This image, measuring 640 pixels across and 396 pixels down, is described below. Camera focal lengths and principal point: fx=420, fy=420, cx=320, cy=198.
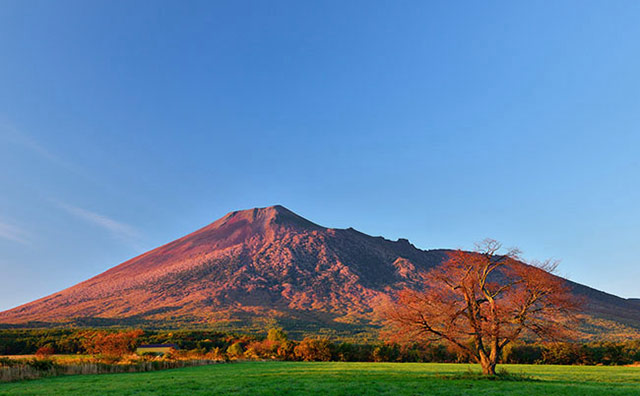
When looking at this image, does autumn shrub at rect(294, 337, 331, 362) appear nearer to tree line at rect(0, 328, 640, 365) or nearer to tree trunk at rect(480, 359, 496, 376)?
tree line at rect(0, 328, 640, 365)

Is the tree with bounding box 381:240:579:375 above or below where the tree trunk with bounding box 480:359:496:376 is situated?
above

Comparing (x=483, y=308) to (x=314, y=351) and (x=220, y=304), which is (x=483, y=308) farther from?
(x=220, y=304)

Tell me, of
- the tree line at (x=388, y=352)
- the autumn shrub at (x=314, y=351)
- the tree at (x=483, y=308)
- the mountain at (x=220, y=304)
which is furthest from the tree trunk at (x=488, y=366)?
the mountain at (x=220, y=304)

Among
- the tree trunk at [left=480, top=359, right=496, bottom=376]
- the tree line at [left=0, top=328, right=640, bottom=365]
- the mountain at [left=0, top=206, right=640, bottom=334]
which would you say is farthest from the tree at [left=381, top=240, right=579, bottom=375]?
the mountain at [left=0, top=206, right=640, bottom=334]

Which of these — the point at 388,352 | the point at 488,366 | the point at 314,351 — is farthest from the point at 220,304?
the point at 488,366

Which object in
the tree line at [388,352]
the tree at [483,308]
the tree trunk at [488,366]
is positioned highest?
the tree at [483,308]

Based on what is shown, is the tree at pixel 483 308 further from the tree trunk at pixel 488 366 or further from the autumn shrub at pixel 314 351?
the autumn shrub at pixel 314 351

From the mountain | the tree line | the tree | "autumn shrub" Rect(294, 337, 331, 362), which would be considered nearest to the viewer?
the tree

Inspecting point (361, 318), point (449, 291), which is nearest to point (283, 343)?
point (449, 291)

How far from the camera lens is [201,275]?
190625 millimetres

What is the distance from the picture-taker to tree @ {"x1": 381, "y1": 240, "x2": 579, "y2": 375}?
2398cm

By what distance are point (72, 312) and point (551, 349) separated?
16066cm

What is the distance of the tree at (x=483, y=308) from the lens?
78.7ft

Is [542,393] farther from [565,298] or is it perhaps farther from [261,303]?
[261,303]
